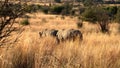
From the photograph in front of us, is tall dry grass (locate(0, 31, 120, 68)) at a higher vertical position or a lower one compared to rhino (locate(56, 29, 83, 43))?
higher

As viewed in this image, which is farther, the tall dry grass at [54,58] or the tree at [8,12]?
the tree at [8,12]

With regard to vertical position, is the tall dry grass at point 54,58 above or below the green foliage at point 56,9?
above

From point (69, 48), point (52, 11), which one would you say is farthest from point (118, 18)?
point (52, 11)

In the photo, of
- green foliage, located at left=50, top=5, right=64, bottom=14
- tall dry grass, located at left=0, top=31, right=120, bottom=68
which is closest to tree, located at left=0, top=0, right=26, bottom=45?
tall dry grass, located at left=0, top=31, right=120, bottom=68

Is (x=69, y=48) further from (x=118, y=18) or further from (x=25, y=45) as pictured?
(x=118, y=18)

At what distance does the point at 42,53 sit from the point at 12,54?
0.72 meters

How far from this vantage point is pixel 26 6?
7547mm

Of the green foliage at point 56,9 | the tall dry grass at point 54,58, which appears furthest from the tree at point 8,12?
the green foliage at point 56,9

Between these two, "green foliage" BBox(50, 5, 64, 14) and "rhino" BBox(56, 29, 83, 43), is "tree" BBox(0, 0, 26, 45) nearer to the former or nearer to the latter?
"rhino" BBox(56, 29, 83, 43)

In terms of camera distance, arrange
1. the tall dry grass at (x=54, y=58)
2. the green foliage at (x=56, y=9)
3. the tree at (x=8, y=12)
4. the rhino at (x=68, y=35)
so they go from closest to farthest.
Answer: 1. the tall dry grass at (x=54, y=58)
2. the tree at (x=8, y=12)
3. the rhino at (x=68, y=35)
4. the green foliage at (x=56, y=9)

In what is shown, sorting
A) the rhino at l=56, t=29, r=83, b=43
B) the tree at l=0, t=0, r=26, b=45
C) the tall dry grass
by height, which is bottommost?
the rhino at l=56, t=29, r=83, b=43

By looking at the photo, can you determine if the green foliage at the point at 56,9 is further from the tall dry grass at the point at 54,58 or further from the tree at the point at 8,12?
the tree at the point at 8,12

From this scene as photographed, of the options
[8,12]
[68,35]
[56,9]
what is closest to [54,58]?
[8,12]

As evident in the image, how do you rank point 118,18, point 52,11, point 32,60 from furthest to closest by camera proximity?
point 52,11 < point 118,18 < point 32,60
